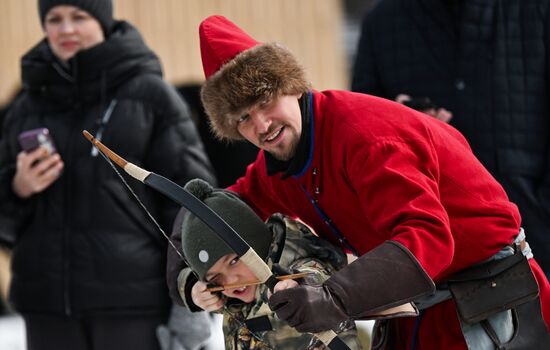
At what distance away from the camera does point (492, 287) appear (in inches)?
98.6

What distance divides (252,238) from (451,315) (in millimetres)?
541

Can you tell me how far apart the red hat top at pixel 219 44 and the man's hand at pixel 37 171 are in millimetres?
1278

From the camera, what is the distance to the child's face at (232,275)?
103 inches

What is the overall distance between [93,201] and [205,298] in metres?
1.14

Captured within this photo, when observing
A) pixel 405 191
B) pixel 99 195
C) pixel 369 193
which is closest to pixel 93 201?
pixel 99 195

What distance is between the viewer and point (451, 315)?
2586mm

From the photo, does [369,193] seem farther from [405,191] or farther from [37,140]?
[37,140]

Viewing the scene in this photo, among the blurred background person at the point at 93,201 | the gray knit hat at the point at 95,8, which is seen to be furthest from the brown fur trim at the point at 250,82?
the gray knit hat at the point at 95,8

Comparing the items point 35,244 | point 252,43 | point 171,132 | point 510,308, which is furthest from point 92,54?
point 510,308

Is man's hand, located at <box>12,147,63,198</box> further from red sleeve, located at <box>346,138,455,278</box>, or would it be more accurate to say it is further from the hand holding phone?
red sleeve, located at <box>346,138,455,278</box>

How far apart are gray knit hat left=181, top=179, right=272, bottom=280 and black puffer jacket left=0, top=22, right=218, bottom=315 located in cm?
95

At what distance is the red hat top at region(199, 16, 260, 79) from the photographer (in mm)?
2502

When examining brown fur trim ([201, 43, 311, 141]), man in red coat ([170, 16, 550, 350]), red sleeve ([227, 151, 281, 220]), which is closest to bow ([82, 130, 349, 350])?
man in red coat ([170, 16, 550, 350])

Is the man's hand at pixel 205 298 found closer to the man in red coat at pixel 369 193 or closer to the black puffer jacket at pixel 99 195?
the man in red coat at pixel 369 193
